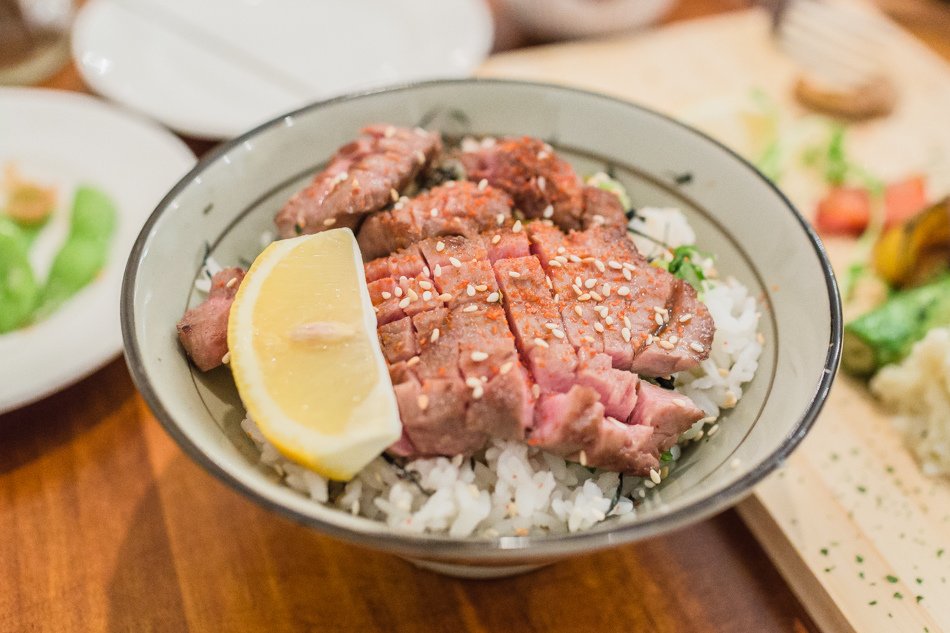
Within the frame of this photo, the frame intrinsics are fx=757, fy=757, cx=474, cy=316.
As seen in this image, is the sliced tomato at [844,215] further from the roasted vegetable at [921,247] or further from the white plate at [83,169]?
the white plate at [83,169]

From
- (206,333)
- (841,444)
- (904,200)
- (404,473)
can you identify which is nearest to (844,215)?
(904,200)

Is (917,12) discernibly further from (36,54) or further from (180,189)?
(36,54)

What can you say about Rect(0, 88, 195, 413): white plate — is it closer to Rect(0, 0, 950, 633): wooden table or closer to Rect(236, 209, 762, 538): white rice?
Rect(0, 0, 950, 633): wooden table

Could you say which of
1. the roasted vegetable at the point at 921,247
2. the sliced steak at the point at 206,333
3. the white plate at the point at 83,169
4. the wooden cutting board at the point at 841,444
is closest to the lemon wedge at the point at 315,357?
the sliced steak at the point at 206,333

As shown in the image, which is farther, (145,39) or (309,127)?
(145,39)

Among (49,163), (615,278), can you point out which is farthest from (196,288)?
(49,163)

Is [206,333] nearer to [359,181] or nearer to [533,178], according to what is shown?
[359,181]
